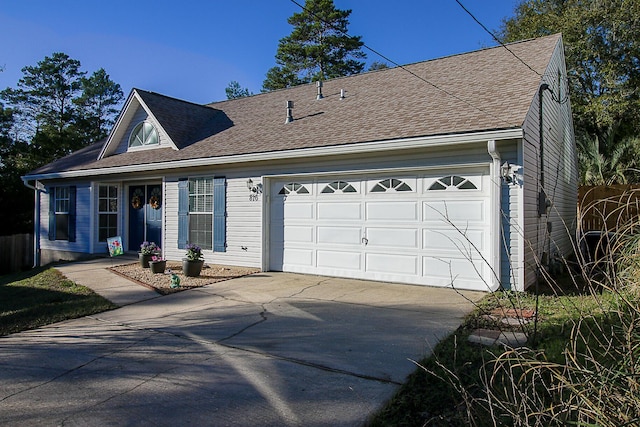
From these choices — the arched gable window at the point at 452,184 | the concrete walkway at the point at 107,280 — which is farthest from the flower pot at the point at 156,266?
the arched gable window at the point at 452,184

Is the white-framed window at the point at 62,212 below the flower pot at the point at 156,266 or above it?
above

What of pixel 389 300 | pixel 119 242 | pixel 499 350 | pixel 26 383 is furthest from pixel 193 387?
pixel 119 242

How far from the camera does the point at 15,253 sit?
47.6ft

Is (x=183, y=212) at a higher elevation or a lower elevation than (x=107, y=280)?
higher

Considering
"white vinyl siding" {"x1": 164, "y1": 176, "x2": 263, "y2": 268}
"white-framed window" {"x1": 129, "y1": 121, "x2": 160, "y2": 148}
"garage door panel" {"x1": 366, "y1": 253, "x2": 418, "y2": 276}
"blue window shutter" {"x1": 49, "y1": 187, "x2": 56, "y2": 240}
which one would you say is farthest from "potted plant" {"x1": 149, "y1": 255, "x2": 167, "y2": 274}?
"blue window shutter" {"x1": 49, "y1": 187, "x2": 56, "y2": 240}

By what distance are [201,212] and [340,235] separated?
3913mm

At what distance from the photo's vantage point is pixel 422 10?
7680 mm

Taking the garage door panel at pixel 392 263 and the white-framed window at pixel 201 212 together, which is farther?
the white-framed window at pixel 201 212

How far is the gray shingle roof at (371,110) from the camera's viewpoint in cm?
754

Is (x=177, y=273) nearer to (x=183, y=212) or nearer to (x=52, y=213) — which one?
(x=183, y=212)

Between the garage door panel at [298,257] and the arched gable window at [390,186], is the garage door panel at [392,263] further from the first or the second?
the garage door panel at [298,257]

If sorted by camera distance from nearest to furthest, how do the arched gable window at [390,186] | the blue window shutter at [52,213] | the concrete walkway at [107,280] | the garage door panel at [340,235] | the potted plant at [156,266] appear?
the concrete walkway at [107,280] → the arched gable window at [390,186] → the garage door panel at [340,235] → the potted plant at [156,266] → the blue window shutter at [52,213]

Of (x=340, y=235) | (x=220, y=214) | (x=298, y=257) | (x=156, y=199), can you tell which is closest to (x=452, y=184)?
(x=340, y=235)

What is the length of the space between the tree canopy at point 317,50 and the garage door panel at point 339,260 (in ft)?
65.9
